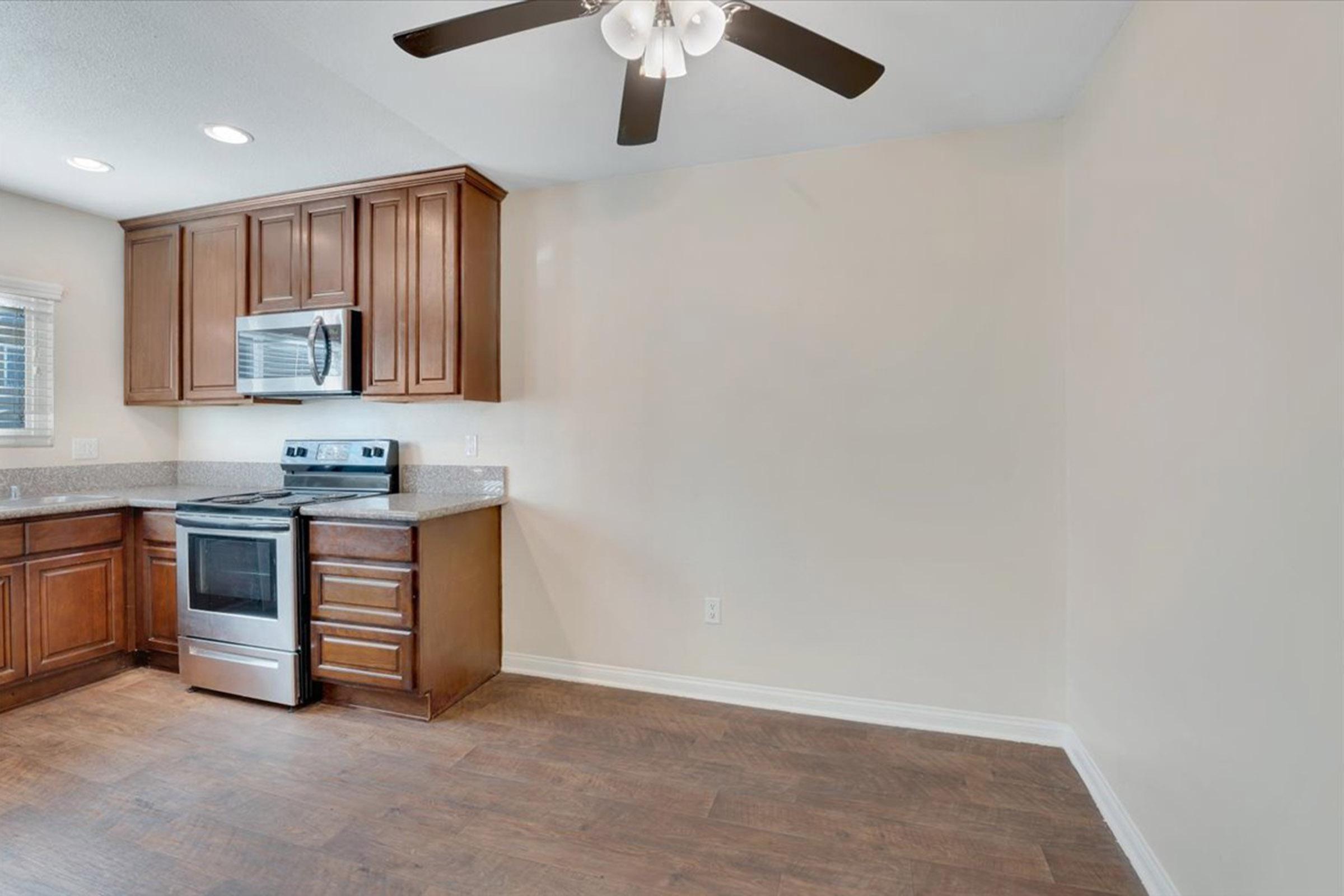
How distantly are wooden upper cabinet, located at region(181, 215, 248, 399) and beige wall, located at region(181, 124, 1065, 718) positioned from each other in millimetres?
1182

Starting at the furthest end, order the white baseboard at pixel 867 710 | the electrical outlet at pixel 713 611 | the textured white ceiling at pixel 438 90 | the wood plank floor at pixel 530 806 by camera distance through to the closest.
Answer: the electrical outlet at pixel 713 611 → the white baseboard at pixel 867 710 → the textured white ceiling at pixel 438 90 → the wood plank floor at pixel 530 806

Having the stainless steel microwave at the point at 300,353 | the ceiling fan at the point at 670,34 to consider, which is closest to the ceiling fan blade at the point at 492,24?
the ceiling fan at the point at 670,34

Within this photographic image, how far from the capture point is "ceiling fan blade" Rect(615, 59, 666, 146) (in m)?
1.69

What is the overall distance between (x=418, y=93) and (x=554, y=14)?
103cm

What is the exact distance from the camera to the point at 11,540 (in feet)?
8.64

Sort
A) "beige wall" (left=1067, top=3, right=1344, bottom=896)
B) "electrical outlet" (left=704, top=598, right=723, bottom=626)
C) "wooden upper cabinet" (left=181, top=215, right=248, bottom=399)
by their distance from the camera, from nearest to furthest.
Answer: "beige wall" (left=1067, top=3, right=1344, bottom=896)
"electrical outlet" (left=704, top=598, right=723, bottom=626)
"wooden upper cabinet" (left=181, top=215, right=248, bottom=399)

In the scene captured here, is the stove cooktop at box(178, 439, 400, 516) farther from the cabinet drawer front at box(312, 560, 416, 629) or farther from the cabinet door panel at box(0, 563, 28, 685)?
the cabinet door panel at box(0, 563, 28, 685)

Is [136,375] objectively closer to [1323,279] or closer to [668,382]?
[668,382]

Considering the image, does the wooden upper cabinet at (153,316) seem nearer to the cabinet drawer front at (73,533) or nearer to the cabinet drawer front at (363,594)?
the cabinet drawer front at (73,533)

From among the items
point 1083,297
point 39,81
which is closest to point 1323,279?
point 1083,297

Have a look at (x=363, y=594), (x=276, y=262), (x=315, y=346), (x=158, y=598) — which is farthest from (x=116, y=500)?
(x=363, y=594)

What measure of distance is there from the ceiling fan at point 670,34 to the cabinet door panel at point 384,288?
1.54 m

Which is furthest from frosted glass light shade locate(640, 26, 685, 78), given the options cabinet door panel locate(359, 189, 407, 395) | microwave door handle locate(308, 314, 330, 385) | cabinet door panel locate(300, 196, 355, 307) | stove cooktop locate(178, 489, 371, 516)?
stove cooktop locate(178, 489, 371, 516)

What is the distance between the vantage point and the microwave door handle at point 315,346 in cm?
296
